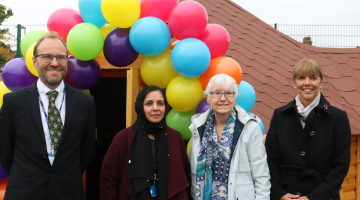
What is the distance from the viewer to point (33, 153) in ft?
7.04

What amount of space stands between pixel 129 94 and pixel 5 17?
50.1 feet

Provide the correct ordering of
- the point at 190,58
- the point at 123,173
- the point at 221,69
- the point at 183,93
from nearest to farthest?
the point at 123,173, the point at 190,58, the point at 183,93, the point at 221,69

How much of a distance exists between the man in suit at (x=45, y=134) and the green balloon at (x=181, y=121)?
3.27 feet

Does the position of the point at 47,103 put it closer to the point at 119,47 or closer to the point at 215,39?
the point at 119,47

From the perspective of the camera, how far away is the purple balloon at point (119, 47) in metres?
3.00

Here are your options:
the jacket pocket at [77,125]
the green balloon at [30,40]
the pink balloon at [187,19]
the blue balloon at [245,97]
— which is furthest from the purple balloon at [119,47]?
the blue balloon at [245,97]

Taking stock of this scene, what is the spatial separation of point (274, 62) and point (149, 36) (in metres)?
3.32

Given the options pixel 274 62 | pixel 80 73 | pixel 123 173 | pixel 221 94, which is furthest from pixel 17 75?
pixel 274 62

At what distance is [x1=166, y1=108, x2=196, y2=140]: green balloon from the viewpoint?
306 centimetres

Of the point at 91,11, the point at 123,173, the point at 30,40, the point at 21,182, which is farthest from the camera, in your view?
the point at 30,40

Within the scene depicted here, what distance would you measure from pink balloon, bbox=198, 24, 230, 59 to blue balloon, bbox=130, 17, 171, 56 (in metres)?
0.44

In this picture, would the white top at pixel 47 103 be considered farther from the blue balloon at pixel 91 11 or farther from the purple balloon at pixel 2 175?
the purple balloon at pixel 2 175

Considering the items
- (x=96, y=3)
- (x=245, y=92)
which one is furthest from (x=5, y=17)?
(x=245, y=92)

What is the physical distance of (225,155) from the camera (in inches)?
89.7
